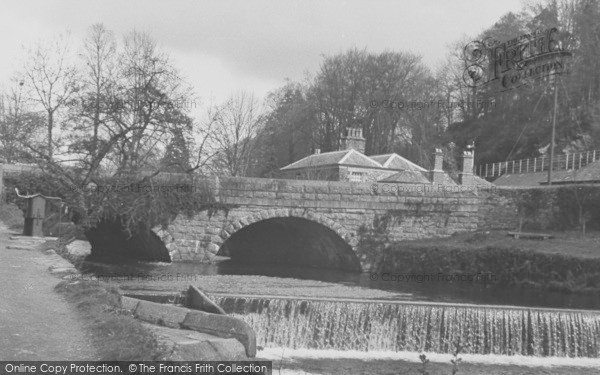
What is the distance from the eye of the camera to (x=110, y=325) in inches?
261

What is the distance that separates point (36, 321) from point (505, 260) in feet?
54.7

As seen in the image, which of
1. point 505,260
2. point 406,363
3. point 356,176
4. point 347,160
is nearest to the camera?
point 406,363

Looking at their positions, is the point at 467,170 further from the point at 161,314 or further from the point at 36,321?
the point at 36,321

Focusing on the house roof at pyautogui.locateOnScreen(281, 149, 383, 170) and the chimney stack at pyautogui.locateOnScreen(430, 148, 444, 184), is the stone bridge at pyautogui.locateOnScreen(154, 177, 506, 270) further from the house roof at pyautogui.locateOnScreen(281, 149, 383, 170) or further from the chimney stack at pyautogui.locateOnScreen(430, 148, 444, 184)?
the house roof at pyautogui.locateOnScreen(281, 149, 383, 170)

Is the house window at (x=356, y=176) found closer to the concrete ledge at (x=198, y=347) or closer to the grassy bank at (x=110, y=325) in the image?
the grassy bank at (x=110, y=325)

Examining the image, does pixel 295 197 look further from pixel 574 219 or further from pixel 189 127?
pixel 574 219

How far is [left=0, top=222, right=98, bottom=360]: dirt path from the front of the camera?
5.77 metres

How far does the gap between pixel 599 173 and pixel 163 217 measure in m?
20.8

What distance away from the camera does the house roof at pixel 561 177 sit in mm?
30594

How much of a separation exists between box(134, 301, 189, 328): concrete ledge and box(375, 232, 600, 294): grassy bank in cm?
1443

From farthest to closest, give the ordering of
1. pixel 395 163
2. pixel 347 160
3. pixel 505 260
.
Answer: pixel 395 163 < pixel 347 160 < pixel 505 260

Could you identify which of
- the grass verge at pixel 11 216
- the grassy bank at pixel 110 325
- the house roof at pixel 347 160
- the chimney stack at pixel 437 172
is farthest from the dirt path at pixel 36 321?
the house roof at pixel 347 160

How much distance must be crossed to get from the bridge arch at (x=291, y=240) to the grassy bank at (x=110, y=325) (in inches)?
510

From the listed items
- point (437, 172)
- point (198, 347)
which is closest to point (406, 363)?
point (198, 347)
